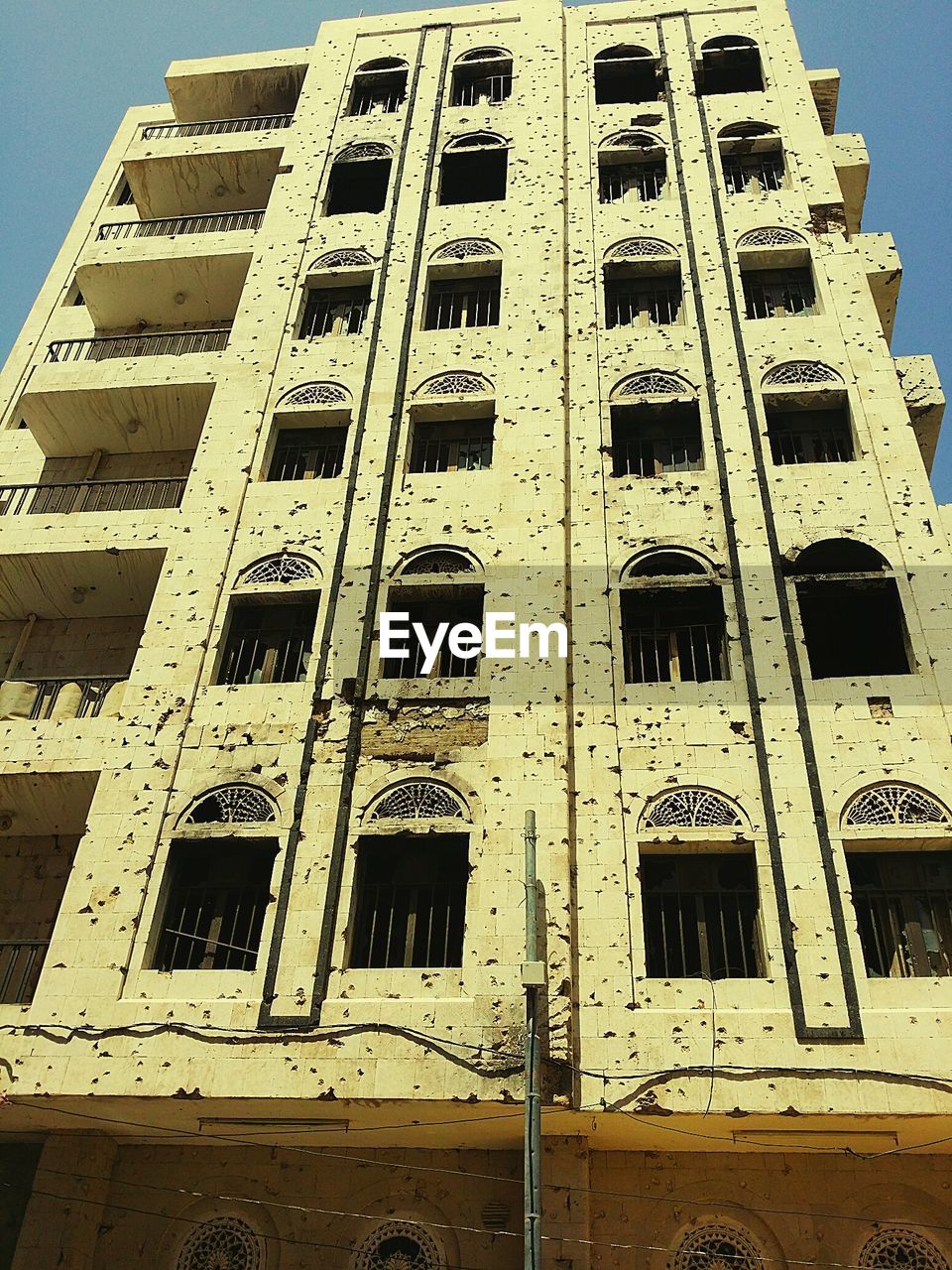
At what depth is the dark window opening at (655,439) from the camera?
17719 mm

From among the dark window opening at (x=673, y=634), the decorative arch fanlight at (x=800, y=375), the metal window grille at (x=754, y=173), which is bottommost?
the dark window opening at (x=673, y=634)

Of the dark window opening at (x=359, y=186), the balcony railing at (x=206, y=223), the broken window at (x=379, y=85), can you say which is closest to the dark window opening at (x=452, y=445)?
the dark window opening at (x=359, y=186)

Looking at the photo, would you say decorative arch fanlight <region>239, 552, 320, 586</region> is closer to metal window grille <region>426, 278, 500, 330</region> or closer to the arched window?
the arched window

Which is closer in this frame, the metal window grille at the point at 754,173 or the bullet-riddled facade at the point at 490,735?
the bullet-riddled facade at the point at 490,735

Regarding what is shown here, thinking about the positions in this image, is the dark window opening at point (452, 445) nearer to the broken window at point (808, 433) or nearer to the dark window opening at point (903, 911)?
the broken window at point (808, 433)

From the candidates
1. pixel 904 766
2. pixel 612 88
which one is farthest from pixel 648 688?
pixel 612 88

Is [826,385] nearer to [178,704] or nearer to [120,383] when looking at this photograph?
[178,704]

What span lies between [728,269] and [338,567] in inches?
387

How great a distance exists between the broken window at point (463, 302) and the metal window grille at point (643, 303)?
2.29 meters

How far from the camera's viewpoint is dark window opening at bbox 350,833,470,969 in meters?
13.1

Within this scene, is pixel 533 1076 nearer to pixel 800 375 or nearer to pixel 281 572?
pixel 281 572

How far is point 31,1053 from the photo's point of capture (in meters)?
12.3

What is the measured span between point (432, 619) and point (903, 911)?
782 centimetres

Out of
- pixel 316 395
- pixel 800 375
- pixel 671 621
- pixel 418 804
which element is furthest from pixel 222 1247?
pixel 800 375
